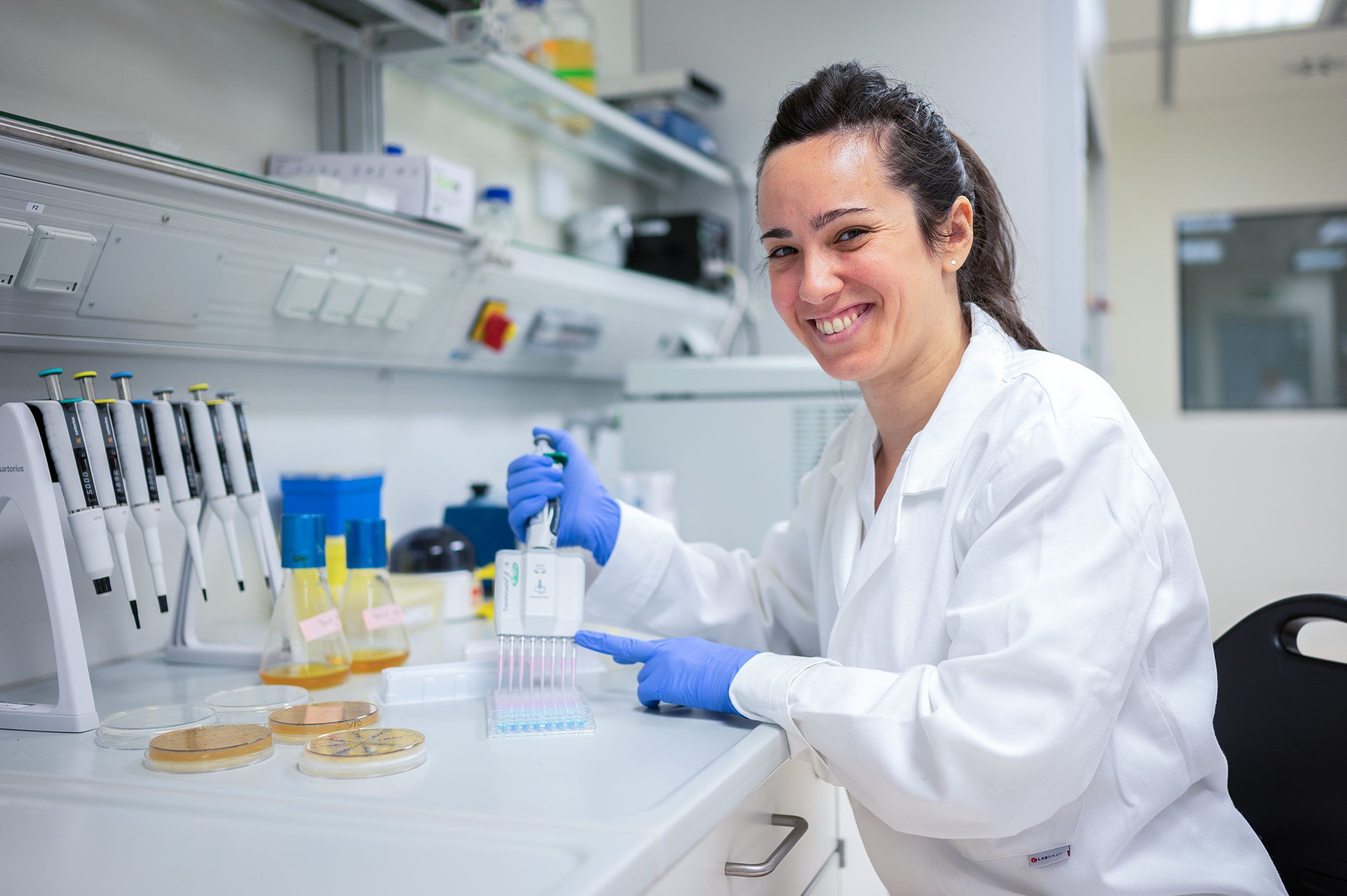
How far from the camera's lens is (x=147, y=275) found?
1.16 m

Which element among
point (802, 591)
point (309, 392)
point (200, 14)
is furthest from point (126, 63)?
point (802, 591)

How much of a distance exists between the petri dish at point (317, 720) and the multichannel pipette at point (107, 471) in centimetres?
19

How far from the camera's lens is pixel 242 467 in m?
1.19

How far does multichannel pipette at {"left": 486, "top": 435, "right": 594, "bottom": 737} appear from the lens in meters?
0.97

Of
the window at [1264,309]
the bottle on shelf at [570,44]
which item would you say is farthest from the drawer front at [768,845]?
the window at [1264,309]

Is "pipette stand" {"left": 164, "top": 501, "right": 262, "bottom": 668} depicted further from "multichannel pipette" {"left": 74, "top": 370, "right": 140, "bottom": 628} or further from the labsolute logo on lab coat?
the labsolute logo on lab coat

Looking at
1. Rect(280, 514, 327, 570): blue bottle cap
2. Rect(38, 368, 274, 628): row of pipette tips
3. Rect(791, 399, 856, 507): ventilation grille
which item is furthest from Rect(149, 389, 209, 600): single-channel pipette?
Rect(791, 399, 856, 507): ventilation grille

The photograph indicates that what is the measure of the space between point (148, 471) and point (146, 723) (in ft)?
0.93

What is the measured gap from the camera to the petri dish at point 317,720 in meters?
0.92

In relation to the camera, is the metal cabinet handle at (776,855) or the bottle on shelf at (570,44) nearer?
the metal cabinet handle at (776,855)

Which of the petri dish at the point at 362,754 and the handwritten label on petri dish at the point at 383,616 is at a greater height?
the handwritten label on petri dish at the point at 383,616

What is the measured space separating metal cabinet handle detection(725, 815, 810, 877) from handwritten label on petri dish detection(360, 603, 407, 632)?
54cm

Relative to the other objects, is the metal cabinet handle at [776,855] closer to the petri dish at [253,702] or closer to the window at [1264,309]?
the petri dish at [253,702]

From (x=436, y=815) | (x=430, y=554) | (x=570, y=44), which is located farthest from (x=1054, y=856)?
(x=570, y=44)
